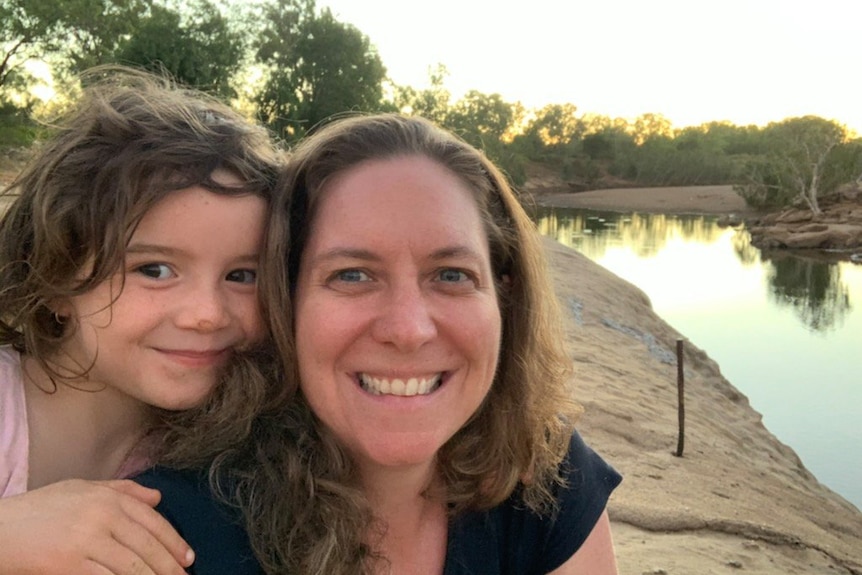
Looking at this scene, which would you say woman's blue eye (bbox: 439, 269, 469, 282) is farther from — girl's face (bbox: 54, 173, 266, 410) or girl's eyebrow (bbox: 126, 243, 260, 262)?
girl's eyebrow (bbox: 126, 243, 260, 262)

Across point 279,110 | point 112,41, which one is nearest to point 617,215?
point 279,110

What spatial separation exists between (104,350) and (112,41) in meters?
29.9

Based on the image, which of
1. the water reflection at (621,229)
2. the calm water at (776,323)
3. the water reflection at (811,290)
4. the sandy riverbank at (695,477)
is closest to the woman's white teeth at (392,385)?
the sandy riverbank at (695,477)

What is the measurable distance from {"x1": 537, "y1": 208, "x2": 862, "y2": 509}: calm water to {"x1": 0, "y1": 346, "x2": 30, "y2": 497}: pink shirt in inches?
337

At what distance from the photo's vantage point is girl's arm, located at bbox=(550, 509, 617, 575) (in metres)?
1.95

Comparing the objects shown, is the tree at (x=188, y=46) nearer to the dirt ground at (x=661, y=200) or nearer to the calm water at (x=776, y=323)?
the calm water at (x=776, y=323)

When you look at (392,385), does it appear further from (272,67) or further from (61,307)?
(272,67)

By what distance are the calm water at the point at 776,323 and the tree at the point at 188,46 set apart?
49.0 feet

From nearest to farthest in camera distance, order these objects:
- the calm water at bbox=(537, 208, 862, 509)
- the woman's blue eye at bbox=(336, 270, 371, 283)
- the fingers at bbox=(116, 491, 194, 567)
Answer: the fingers at bbox=(116, 491, 194, 567), the woman's blue eye at bbox=(336, 270, 371, 283), the calm water at bbox=(537, 208, 862, 509)

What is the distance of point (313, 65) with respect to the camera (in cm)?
3712

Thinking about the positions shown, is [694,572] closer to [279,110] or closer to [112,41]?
[112,41]

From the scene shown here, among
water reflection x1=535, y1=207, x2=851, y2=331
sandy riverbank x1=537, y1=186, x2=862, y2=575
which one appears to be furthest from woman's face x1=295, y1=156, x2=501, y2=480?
water reflection x1=535, y1=207, x2=851, y2=331

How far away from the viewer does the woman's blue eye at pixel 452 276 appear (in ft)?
5.87

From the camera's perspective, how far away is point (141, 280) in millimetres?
1953
